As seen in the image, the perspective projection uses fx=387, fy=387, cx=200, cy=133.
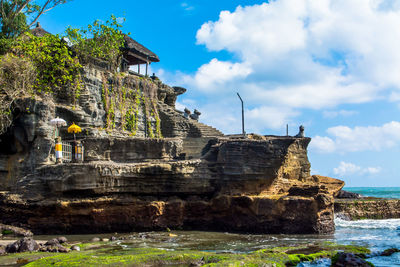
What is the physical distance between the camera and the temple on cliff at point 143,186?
17828 mm

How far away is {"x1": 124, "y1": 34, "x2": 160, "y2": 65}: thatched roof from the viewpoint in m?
29.6

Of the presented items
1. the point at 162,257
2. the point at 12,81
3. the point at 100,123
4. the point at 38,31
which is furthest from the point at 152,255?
the point at 38,31

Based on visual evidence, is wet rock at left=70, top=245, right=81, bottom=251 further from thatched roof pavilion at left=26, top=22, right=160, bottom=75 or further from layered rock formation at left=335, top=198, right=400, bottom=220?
layered rock formation at left=335, top=198, right=400, bottom=220

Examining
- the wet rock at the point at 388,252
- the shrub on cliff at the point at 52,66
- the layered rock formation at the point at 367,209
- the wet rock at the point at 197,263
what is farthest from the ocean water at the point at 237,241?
the layered rock formation at the point at 367,209

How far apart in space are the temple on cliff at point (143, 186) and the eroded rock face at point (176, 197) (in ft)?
0.15

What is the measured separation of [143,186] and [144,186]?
47 mm

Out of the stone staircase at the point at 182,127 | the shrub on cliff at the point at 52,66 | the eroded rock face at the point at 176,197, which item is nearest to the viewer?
the eroded rock face at the point at 176,197

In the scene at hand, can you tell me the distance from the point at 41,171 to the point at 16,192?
1.55 meters

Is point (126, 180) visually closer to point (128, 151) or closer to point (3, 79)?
point (128, 151)

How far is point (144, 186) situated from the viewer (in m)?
18.3

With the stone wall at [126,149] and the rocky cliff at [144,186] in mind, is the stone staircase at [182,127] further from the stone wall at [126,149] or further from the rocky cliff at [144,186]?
the stone wall at [126,149]

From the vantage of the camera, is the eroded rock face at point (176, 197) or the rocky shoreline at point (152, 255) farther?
the eroded rock face at point (176, 197)

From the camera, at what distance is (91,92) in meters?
22.4

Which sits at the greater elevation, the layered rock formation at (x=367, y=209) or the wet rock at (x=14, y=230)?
the wet rock at (x=14, y=230)
